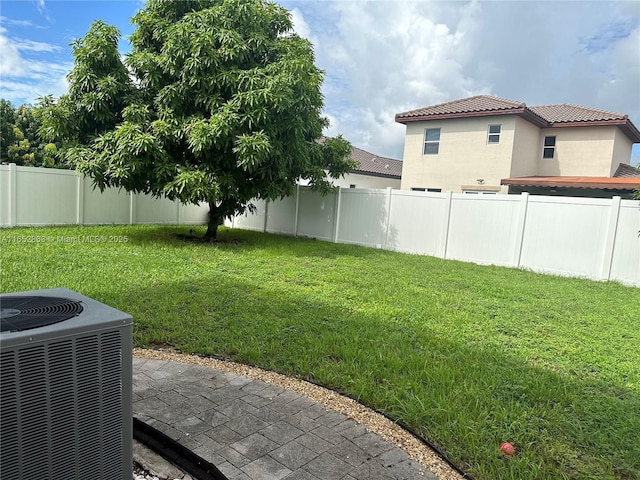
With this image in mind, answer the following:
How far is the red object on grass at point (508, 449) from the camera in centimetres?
252

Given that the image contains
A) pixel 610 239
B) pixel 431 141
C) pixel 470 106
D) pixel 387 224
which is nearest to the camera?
pixel 610 239

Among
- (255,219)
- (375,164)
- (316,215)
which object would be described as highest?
(375,164)

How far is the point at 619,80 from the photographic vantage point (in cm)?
1087

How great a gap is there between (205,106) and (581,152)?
45.2ft

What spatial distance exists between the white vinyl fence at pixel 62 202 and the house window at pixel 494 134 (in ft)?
38.2

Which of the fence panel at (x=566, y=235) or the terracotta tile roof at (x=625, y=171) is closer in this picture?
the fence panel at (x=566, y=235)

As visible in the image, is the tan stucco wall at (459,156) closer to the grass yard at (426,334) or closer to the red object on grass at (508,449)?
the grass yard at (426,334)

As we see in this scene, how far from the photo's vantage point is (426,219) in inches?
425

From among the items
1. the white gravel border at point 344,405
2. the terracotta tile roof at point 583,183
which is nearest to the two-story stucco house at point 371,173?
the terracotta tile roof at point 583,183

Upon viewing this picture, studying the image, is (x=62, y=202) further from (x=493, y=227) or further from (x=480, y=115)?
(x=480, y=115)

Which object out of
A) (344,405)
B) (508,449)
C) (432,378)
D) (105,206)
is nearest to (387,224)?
(432,378)

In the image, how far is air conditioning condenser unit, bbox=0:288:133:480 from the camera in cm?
138

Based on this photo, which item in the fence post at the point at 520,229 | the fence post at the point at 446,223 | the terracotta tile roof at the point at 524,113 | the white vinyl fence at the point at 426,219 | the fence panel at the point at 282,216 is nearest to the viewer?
the white vinyl fence at the point at 426,219

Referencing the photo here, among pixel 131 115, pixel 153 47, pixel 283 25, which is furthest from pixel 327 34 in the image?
pixel 131 115
